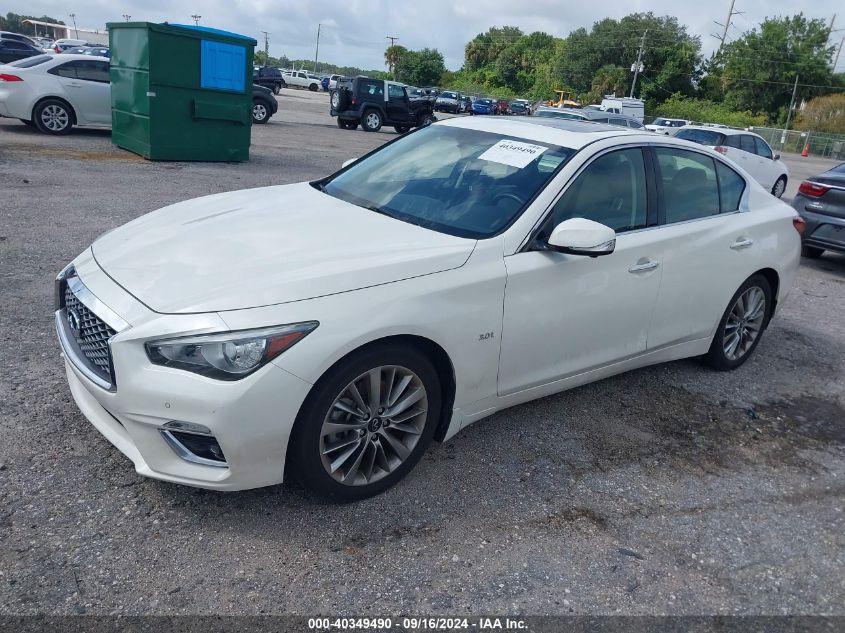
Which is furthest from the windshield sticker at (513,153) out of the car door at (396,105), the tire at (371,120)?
the car door at (396,105)

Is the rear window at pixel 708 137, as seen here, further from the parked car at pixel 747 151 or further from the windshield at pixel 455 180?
the windshield at pixel 455 180

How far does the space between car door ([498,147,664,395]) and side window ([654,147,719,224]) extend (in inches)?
7.1

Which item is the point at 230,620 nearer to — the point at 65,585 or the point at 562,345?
the point at 65,585

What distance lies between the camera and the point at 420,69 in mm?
89062

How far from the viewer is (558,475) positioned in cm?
362

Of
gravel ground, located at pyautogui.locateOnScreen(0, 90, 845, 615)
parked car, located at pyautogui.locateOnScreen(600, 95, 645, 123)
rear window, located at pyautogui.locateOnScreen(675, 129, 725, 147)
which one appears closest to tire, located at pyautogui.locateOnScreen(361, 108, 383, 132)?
rear window, located at pyautogui.locateOnScreen(675, 129, 725, 147)

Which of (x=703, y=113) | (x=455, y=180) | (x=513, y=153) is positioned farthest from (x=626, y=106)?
(x=455, y=180)

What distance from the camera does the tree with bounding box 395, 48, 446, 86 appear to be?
89062 mm

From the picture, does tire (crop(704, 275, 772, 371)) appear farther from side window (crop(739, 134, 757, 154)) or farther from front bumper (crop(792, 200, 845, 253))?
side window (crop(739, 134, 757, 154))

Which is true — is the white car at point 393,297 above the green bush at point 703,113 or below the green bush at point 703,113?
below

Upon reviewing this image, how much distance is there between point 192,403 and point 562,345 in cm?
192

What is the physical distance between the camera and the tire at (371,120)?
24.1 metres

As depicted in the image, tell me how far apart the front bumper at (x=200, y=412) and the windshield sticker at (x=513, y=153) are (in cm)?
186

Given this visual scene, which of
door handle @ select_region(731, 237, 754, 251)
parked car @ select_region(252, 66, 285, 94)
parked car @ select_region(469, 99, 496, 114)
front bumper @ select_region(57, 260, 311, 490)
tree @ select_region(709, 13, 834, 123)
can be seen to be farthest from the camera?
tree @ select_region(709, 13, 834, 123)
